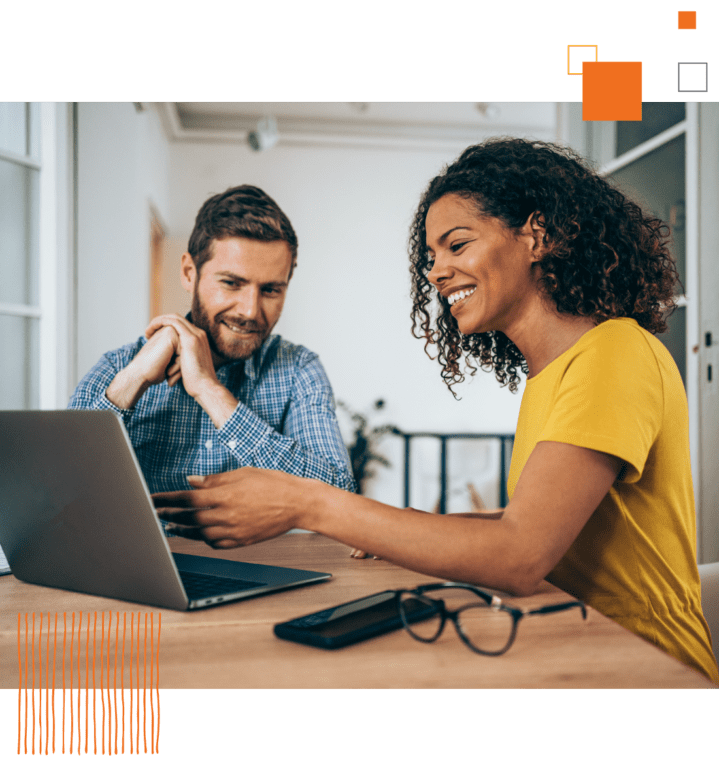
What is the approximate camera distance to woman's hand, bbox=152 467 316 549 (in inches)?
28.3

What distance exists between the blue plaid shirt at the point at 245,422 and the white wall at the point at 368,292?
3124 millimetres

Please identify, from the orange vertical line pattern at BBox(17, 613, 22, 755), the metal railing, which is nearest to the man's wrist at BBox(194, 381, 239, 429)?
the orange vertical line pattern at BBox(17, 613, 22, 755)

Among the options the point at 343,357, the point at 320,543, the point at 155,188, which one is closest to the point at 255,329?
the point at 320,543

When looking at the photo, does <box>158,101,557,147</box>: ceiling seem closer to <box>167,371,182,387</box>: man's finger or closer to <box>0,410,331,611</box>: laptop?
<box>167,371,182,387</box>: man's finger

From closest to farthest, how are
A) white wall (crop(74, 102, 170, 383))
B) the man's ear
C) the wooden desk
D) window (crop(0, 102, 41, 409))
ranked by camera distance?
the wooden desk
the man's ear
window (crop(0, 102, 41, 409))
white wall (crop(74, 102, 170, 383))

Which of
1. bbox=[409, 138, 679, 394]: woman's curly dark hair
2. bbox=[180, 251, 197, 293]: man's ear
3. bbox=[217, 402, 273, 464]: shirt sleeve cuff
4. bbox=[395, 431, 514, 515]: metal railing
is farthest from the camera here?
bbox=[395, 431, 514, 515]: metal railing

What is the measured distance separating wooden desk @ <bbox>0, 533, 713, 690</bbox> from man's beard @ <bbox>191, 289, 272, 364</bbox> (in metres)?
1.04

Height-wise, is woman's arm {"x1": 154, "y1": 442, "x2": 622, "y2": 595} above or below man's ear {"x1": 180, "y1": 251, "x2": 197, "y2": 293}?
below

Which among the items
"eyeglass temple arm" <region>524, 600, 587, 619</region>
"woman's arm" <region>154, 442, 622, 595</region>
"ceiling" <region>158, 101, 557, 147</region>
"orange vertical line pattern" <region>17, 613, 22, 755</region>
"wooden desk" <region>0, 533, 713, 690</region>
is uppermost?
"ceiling" <region>158, 101, 557, 147</region>

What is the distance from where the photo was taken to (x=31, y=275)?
2473 mm

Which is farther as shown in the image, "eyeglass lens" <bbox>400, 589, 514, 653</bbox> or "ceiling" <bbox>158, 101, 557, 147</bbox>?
"ceiling" <bbox>158, 101, 557, 147</bbox>

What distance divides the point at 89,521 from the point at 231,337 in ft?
3.45

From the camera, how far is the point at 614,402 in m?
0.77
